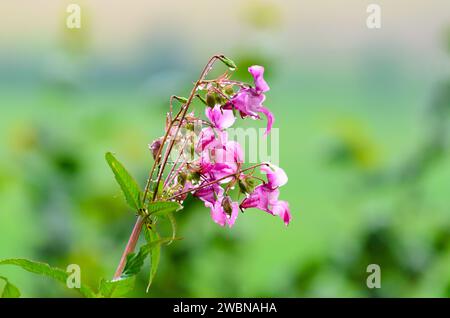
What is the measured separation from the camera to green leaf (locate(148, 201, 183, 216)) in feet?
2.74

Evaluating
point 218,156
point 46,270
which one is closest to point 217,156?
point 218,156

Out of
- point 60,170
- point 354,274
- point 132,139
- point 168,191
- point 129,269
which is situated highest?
point 132,139

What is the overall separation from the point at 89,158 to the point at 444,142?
772 mm

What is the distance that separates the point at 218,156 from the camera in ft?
2.97

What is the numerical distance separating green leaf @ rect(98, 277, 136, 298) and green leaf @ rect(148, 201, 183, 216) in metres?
0.08

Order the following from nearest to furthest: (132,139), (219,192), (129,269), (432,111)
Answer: (129,269) < (219,192) < (432,111) < (132,139)

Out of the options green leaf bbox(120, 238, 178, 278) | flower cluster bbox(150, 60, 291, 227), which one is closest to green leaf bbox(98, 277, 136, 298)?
green leaf bbox(120, 238, 178, 278)

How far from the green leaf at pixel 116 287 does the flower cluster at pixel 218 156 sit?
11 cm

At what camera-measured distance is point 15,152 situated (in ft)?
5.91

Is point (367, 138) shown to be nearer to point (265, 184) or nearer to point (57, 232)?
point (57, 232)

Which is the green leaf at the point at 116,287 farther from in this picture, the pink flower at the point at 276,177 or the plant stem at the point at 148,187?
the pink flower at the point at 276,177

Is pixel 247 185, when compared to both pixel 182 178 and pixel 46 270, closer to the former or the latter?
pixel 182 178

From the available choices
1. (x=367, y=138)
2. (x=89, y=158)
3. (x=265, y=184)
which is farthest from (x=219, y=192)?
(x=367, y=138)

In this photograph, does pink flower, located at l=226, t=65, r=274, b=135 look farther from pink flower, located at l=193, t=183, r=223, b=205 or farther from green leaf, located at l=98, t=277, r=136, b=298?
green leaf, located at l=98, t=277, r=136, b=298
